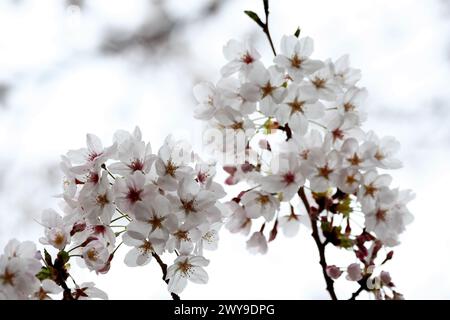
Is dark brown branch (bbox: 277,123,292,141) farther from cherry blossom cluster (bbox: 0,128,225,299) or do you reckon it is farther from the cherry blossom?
the cherry blossom

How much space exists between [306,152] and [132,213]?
325mm

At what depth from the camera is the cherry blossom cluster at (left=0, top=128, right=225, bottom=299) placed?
3.48ft

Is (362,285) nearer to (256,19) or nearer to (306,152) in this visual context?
(306,152)

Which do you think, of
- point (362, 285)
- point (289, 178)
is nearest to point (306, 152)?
point (289, 178)

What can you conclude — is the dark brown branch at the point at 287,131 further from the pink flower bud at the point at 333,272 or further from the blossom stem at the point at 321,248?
the pink flower bud at the point at 333,272

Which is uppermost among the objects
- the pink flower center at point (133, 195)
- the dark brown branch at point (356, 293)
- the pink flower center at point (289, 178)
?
the pink flower center at point (133, 195)

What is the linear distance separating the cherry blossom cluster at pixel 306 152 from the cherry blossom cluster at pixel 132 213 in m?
0.07

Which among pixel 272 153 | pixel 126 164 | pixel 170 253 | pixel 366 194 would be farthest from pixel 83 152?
pixel 366 194

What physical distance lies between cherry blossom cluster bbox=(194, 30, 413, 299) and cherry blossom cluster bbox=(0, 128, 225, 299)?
0.07m

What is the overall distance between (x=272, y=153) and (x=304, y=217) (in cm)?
17

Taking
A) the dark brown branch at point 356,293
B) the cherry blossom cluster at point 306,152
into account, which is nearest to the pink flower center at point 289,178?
the cherry blossom cluster at point 306,152

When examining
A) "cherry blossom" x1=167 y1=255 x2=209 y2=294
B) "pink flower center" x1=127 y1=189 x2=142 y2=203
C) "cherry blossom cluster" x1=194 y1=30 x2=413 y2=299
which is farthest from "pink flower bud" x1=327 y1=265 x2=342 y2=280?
"pink flower center" x1=127 y1=189 x2=142 y2=203

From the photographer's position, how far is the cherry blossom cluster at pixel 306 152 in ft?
3.38
